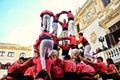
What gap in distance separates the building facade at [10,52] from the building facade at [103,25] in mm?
16609

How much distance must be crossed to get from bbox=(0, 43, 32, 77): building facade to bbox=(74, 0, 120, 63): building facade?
16.6 meters

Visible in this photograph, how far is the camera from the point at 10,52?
3206cm

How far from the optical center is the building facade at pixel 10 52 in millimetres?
31219

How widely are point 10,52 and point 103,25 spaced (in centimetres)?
2152

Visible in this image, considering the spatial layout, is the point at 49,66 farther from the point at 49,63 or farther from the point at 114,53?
the point at 114,53

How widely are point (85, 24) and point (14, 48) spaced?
18.1 metres

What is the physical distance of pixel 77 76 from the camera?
5352 mm

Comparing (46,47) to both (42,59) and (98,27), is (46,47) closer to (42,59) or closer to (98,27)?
(42,59)

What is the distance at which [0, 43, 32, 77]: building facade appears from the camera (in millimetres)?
31219

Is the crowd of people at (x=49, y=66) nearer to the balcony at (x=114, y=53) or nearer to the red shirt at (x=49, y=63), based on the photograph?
the red shirt at (x=49, y=63)

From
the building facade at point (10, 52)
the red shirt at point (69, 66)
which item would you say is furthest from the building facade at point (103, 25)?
the building facade at point (10, 52)

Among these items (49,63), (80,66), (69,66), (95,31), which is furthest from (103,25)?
(49,63)

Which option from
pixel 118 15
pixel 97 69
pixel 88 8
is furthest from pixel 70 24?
pixel 88 8

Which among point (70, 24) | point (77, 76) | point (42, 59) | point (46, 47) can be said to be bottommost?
point (77, 76)
